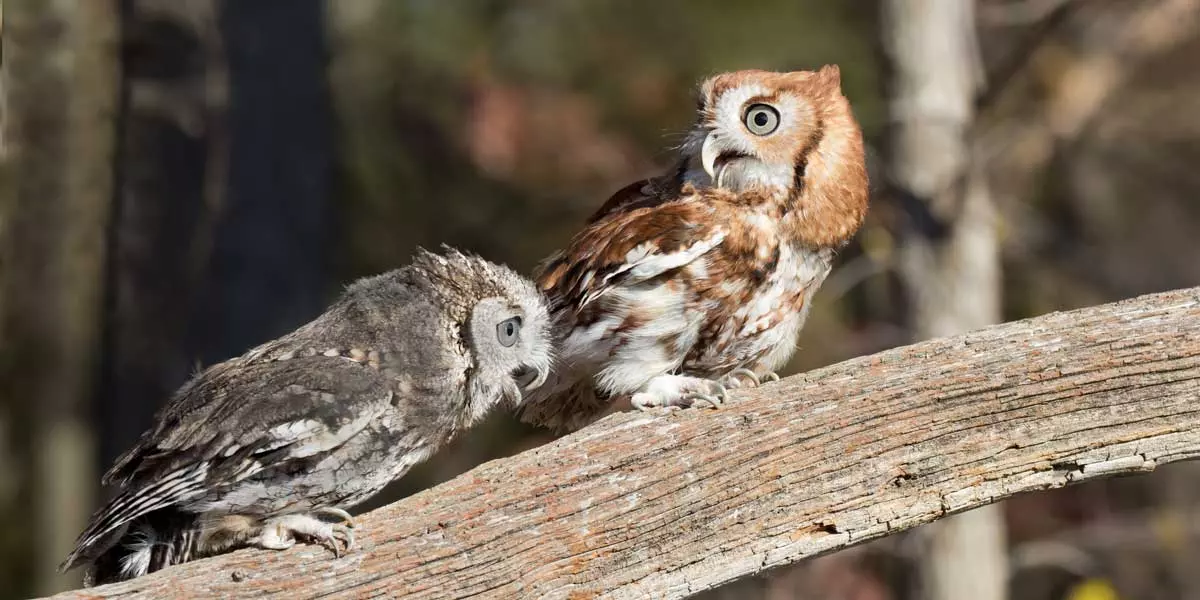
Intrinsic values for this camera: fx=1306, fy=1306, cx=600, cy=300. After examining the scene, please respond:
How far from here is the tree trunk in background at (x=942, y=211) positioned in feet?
16.6

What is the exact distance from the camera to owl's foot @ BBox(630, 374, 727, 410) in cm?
328

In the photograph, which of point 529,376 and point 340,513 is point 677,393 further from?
point 340,513

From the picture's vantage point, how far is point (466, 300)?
3078 millimetres

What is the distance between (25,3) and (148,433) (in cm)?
388

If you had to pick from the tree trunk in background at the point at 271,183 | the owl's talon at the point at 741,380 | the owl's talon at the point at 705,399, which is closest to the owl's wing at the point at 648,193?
the owl's talon at the point at 741,380

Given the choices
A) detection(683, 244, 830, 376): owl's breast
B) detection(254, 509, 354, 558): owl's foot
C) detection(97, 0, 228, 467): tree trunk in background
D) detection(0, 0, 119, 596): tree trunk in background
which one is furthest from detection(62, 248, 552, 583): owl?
detection(97, 0, 228, 467): tree trunk in background

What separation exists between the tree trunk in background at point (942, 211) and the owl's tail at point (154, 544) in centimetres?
312

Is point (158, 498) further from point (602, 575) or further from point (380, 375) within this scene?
point (602, 575)

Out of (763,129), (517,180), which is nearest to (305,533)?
(763,129)

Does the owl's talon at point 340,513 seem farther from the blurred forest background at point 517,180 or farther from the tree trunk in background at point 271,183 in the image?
the tree trunk in background at point 271,183

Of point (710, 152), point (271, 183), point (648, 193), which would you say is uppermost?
point (271, 183)

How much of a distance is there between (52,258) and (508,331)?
5.70 meters

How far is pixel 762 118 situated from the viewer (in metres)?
3.55

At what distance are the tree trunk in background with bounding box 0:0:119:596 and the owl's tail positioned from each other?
10.9 ft
